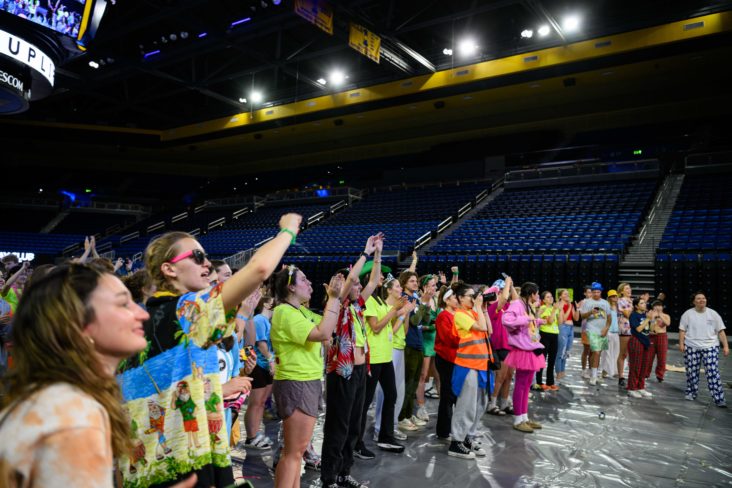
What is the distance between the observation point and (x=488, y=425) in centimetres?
568

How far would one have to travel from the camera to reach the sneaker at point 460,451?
4.54 m

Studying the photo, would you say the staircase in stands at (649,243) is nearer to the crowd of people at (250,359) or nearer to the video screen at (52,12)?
the crowd of people at (250,359)

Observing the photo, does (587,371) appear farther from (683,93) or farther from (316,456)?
(683,93)

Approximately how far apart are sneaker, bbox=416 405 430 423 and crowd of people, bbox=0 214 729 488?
2 cm

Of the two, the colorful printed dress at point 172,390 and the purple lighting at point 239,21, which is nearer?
the colorful printed dress at point 172,390

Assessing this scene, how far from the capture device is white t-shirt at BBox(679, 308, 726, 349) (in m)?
6.81

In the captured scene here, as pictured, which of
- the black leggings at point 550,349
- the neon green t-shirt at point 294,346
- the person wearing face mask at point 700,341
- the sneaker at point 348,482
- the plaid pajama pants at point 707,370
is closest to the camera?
the neon green t-shirt at point 294,346

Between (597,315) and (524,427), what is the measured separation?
346 centimetres

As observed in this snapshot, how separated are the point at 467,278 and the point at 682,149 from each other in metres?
10.4

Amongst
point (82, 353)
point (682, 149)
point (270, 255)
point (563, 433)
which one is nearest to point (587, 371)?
point (563, 433)

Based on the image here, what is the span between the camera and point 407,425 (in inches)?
215

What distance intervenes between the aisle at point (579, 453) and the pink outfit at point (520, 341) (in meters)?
0.76

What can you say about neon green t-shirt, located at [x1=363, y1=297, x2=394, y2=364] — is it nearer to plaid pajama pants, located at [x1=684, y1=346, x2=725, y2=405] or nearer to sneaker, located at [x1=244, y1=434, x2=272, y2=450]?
sneaker, located at [x1=244, y1=434, x2=272, y2=450]

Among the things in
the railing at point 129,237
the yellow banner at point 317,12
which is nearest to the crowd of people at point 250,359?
the yellow banner at point 317,12
